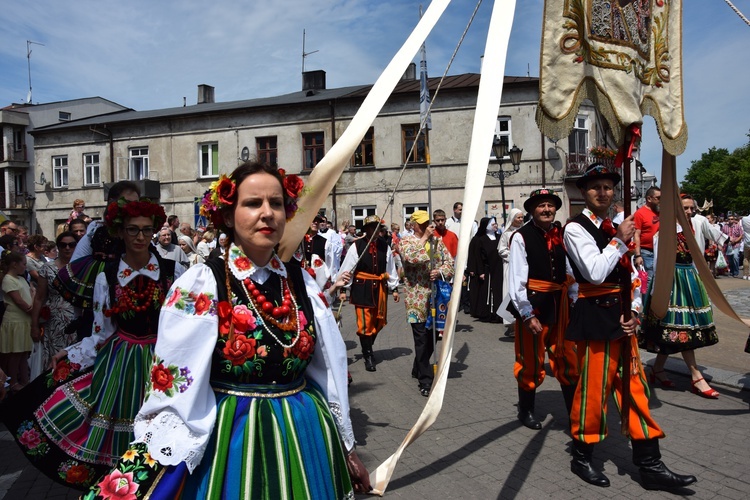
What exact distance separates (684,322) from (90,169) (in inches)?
1142

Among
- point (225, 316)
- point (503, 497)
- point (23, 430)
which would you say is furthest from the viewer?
point (503, 497)

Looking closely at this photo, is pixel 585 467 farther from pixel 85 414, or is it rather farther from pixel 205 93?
pixel 205 93

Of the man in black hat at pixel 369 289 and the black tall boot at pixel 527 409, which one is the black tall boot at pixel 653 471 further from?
the man in black hat at pixel 369 289

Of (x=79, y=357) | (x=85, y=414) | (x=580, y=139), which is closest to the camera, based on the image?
(x=85, y=414)

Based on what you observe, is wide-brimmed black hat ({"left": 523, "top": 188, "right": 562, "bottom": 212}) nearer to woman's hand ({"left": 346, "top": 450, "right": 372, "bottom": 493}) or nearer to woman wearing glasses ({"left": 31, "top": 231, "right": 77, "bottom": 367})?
woman's hand ({"left": 346, "top": 450, "right": 372, "bottom": 493})

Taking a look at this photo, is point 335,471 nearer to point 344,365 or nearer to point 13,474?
point 344,365

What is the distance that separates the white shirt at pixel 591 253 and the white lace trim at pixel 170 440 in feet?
9.20

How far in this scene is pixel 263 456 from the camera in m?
2.11

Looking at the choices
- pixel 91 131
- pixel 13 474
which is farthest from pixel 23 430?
pixel 91 131

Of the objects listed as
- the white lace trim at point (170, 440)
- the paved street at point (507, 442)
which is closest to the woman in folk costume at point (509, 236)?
the paved street at point (507, 442)

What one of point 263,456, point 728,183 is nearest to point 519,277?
point 263,456

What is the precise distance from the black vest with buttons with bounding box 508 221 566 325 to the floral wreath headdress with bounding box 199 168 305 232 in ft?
10.6

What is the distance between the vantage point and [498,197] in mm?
22781

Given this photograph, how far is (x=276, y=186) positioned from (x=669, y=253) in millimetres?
3244
